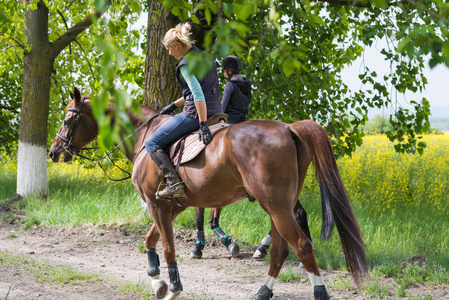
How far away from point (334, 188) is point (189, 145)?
1.47 m

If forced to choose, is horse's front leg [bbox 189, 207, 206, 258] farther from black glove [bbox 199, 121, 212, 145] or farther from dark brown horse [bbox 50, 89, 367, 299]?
black glove [bbox 199, 121, 212, 145]

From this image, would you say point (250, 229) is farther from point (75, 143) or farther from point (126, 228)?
point (75, 143)

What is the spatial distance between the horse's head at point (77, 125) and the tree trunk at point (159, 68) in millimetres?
2649

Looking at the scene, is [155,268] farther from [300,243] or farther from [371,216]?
[371,216]

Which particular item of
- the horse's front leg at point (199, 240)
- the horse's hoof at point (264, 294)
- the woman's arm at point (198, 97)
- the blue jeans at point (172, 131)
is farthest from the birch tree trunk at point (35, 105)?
the horse's hoof at point (264, 294)

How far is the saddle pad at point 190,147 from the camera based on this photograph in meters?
4.43

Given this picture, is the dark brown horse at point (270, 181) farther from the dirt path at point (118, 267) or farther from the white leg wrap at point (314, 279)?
the dirt path at point (118, 267)

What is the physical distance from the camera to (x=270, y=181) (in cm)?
392

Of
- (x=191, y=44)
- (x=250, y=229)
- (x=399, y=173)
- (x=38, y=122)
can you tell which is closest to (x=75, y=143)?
(x=191, y=44)

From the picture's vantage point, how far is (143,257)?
6.77 meters

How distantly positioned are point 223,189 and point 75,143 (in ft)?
7.10

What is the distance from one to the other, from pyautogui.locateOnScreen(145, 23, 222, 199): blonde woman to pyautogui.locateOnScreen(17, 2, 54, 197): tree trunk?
660 cm

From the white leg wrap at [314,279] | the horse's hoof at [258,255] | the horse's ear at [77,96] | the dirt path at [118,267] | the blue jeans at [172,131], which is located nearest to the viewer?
the white leg wrap at [314,279]

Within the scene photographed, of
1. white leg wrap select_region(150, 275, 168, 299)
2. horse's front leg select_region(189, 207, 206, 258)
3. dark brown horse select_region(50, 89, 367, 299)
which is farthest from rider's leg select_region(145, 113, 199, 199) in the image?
horse's front leg select_region(189, 207, 206, 258)
